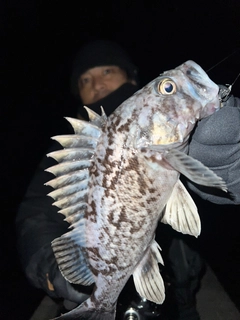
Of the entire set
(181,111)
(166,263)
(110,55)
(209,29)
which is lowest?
(166,263)

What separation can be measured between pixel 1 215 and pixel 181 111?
300cm

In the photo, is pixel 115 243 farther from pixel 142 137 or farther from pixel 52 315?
pixel 52 315

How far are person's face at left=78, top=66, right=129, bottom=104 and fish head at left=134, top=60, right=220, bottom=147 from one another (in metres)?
1.45

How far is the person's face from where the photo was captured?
2.42 meters

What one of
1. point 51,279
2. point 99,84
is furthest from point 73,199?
point 99,84

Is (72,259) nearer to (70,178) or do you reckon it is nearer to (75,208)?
(75,208)

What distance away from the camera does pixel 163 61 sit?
9992 mm

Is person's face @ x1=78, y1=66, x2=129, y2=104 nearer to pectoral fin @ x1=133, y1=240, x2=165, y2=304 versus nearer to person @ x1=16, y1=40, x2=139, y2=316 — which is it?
person @ x1=16, y1=40, x2=139, y2=316

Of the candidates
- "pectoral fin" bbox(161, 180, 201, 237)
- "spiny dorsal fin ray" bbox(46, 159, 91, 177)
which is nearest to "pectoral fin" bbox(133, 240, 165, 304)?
"pectoral fin" bbox(161, 180, 201, 237)

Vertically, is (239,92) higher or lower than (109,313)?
higher

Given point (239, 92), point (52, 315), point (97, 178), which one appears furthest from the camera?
point (239, 92)

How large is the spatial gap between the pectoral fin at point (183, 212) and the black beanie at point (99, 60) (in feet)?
5.92

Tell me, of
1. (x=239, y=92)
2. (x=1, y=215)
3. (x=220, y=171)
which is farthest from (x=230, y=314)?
(x=1, y=215)

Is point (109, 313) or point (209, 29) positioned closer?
point (109, 313)
